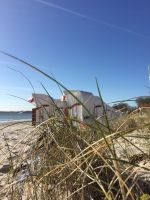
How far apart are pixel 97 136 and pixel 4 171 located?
115 centimetres

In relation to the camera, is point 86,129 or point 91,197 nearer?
point 91,197

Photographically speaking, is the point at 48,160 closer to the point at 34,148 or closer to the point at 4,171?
the point at 34,148

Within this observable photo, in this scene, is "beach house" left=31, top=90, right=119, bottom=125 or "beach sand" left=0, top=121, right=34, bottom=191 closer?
"beach sand" left=0, top=121, right=34, bottom=191

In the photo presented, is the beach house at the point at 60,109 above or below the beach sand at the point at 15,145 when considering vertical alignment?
above

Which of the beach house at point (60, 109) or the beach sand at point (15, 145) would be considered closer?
the beach sand at point (15, 145)

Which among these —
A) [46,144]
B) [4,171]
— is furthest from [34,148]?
[4,171]

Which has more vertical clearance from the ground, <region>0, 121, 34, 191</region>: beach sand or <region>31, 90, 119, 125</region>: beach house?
<region>31, 90, 119, 125</region>: beach house

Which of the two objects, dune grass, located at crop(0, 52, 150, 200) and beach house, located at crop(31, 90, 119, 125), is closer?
dune grass, located at crop(0, 52, 150, 200)

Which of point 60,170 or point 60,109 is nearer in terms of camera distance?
point 60,170

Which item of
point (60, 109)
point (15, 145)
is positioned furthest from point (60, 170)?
point (60, 109)

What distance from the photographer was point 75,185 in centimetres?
110

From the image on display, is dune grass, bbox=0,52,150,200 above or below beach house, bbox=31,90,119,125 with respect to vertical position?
below

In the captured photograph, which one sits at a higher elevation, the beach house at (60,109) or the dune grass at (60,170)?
the beach house at (60,109)

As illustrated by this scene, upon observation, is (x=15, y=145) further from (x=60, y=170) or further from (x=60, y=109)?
(x=60, y=109)
